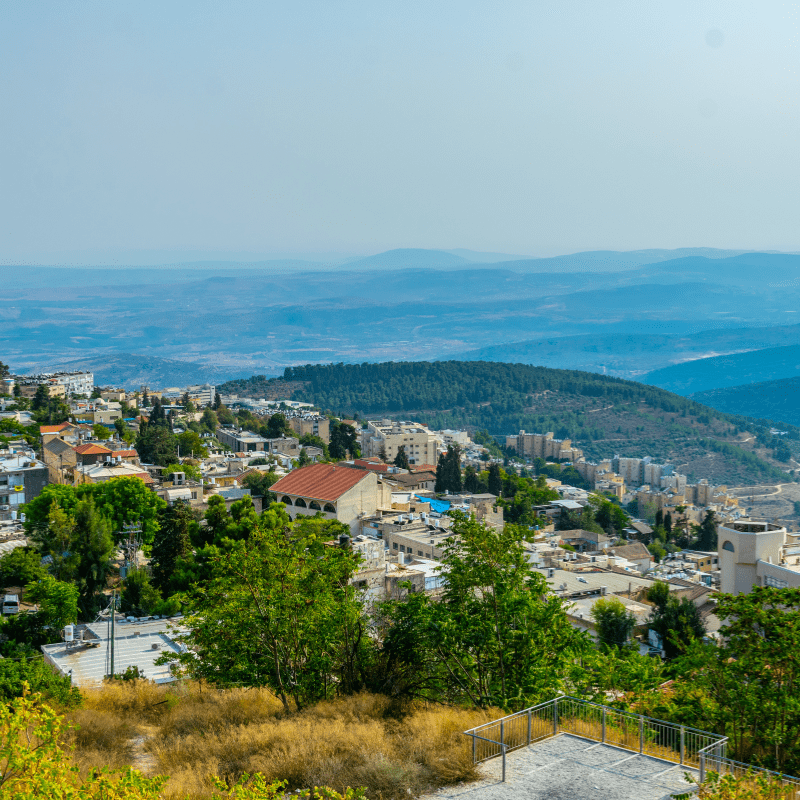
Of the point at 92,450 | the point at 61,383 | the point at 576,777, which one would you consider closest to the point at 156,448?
the point at 92,450

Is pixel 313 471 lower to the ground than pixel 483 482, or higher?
higher

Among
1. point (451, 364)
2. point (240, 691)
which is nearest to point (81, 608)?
point (240, 691)

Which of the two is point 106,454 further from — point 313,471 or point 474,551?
point 474,551

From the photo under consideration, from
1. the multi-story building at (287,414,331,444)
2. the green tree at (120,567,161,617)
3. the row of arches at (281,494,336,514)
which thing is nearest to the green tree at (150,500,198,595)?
the green tree at (120,567,161,617)

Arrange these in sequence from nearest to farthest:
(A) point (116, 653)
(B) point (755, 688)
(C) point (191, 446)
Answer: (B) point (755, 688) → (A) point (116, 653) → (C) point (191, 446)

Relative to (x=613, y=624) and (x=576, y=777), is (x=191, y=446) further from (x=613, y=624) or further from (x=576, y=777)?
(x=576, y=777)

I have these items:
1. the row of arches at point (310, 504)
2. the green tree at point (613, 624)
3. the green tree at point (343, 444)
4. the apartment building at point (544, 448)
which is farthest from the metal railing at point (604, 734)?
the apartment building at point (544, 448)
